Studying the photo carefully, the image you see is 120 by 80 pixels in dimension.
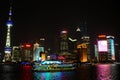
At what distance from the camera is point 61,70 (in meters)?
105

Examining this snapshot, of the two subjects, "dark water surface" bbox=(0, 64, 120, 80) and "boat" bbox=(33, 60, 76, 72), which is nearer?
"dark water surface" bbox=(0, 64, 120, 80)

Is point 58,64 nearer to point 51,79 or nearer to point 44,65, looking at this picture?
point 44,65

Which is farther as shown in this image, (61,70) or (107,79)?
(61,70)

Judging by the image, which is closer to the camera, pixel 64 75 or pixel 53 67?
pixel 64 75

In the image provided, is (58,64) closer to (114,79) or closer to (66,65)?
(66,65)

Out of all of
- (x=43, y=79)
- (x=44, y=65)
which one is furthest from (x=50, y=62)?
(x=43, y=79)

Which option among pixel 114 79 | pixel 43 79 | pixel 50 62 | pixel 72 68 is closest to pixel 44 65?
pixel 50 62

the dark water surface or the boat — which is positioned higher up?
the boat

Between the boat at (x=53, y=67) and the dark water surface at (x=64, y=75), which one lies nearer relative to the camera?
the dark water surface at (x=64, y=75)

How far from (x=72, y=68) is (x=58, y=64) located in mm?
6533

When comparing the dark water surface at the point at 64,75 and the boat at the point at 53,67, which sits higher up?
the boat at the point at 53,67

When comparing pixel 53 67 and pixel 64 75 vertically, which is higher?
pixel 53 67

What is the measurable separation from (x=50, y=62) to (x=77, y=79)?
141ft

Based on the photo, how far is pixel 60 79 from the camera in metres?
66.2
